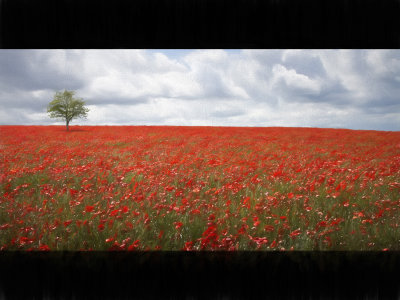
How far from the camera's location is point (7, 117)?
3881 millimetres

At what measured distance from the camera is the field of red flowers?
298 cm

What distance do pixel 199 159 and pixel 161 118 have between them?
1605mm

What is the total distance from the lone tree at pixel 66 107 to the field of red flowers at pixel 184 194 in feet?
2.06

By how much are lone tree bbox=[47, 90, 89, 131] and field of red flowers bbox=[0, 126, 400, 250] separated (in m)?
0.63

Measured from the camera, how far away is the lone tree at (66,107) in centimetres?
388

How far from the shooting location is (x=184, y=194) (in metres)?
3.71
